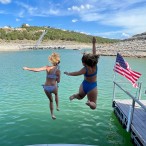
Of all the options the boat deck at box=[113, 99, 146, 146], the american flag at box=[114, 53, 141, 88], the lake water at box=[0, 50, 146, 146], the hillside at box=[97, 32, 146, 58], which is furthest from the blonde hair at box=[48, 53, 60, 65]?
the hillside at box=[97, 32, 146, 58]

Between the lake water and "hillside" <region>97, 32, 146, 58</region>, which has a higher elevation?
the lake water

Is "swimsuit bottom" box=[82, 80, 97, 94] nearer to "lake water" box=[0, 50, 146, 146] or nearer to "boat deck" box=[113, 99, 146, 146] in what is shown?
"boat deck" box=[113, 99, 146, 146]

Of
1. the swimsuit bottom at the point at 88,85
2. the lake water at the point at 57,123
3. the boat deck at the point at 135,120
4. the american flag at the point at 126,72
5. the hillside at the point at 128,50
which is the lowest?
the hillside at the point at 128,50

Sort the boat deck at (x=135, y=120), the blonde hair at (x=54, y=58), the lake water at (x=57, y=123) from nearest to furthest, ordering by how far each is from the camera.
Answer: the blonde hair at (x=54, y=58)
the boat deck at (x=135, y=120)
the lake water at (x=57, y=123)

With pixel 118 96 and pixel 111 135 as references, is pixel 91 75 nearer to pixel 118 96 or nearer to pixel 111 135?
pixel 111 135

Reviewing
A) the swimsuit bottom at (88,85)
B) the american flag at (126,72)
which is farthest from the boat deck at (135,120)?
the swimsuit bottom at (88,85)

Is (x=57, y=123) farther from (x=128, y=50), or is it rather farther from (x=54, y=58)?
(x=128, y=50)

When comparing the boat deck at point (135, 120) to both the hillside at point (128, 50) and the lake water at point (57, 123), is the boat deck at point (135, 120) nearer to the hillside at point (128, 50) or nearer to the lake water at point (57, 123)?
the lake water at point (57, 123)

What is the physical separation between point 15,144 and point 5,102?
8804 millimetres

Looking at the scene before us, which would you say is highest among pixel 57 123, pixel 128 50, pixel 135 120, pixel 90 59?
pixel 90 59

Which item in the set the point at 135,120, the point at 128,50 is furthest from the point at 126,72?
the point at 128,50

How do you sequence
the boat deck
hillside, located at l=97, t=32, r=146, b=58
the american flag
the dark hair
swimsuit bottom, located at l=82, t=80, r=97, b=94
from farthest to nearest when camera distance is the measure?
hillside, located at l=97, t=32, r=146, b=58, the american flag, the boat deck, swimsuit bottom, located at l=82, t=80, r=97, b=94, the dark hair

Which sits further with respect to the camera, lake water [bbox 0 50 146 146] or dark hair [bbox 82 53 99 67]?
lake water [bbox 0 50 146 146]

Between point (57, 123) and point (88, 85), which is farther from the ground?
point (88, 85)
